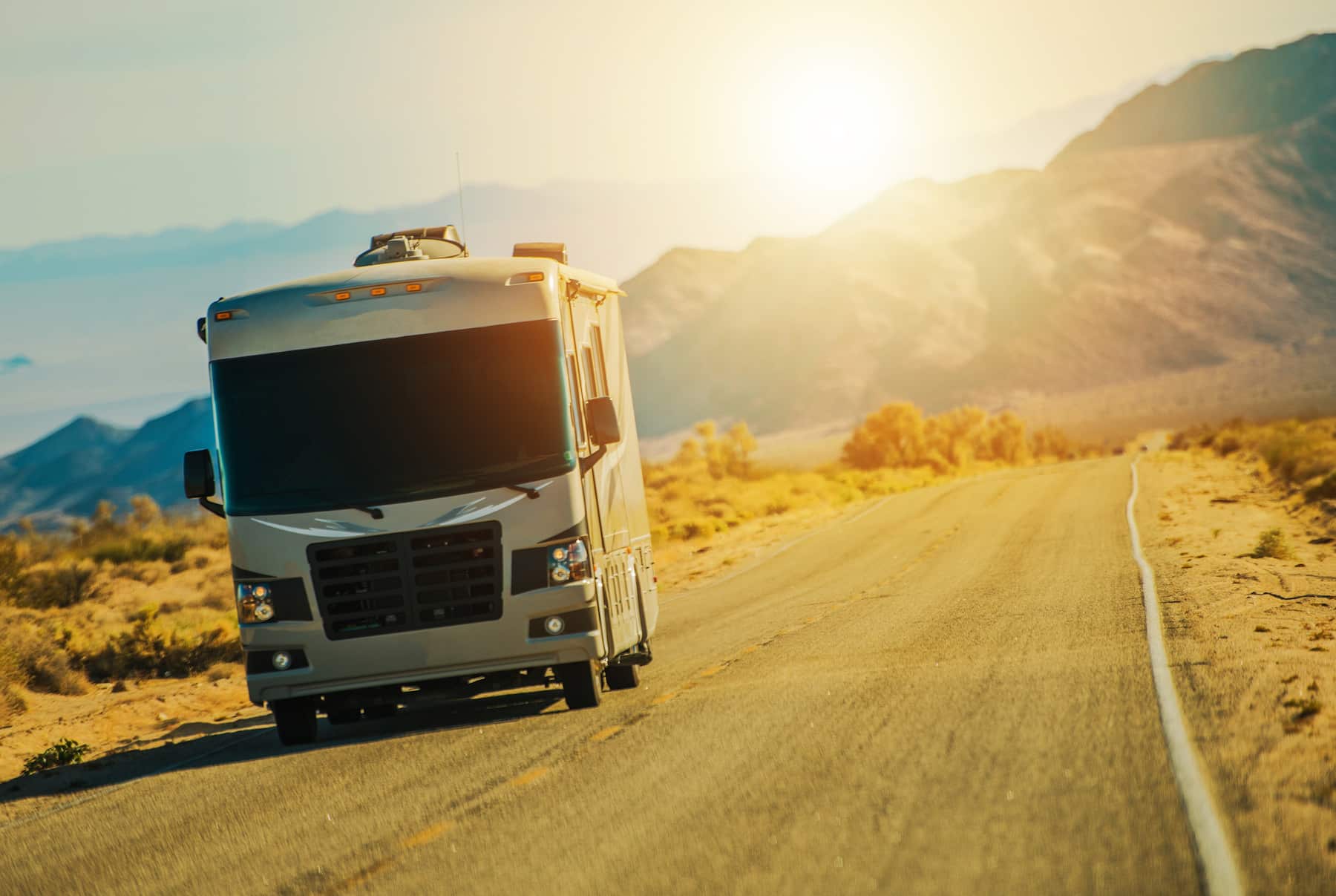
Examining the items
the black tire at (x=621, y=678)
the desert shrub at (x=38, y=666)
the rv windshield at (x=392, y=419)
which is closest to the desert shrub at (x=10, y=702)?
the desert shrub at (x=38, y=666)

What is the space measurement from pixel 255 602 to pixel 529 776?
279 centimetres

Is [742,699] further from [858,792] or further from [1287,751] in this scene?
[1287,751]

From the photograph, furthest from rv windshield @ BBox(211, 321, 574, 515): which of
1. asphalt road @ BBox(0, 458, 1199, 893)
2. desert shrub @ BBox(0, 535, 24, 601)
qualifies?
desert shrub @ BBox(0, 535, 24, 601)

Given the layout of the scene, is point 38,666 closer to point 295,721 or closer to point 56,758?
point 56,758

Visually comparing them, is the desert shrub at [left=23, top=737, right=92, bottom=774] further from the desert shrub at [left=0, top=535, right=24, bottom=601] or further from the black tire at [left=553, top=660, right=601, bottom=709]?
the desert shrub at [left=0, top=535, right=24, bottom=601]

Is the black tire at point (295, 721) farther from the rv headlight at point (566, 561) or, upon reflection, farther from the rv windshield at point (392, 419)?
the rv headlight at point (566, 561)

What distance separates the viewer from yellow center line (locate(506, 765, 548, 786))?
26.5 feet

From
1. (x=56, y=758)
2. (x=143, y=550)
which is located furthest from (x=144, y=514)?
(x=56, y=758)

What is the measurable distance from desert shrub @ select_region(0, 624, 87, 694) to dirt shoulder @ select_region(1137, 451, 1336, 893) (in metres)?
13.3

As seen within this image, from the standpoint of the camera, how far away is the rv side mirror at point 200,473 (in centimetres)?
983

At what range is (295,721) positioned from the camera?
34.2ft

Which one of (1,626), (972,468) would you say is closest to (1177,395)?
(972,468)

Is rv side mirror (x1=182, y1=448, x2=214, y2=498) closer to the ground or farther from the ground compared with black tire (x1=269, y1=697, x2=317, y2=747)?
farther from the ground

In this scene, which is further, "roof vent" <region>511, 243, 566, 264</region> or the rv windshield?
"roof vent" <region>511, 243, 566, 264</region>
